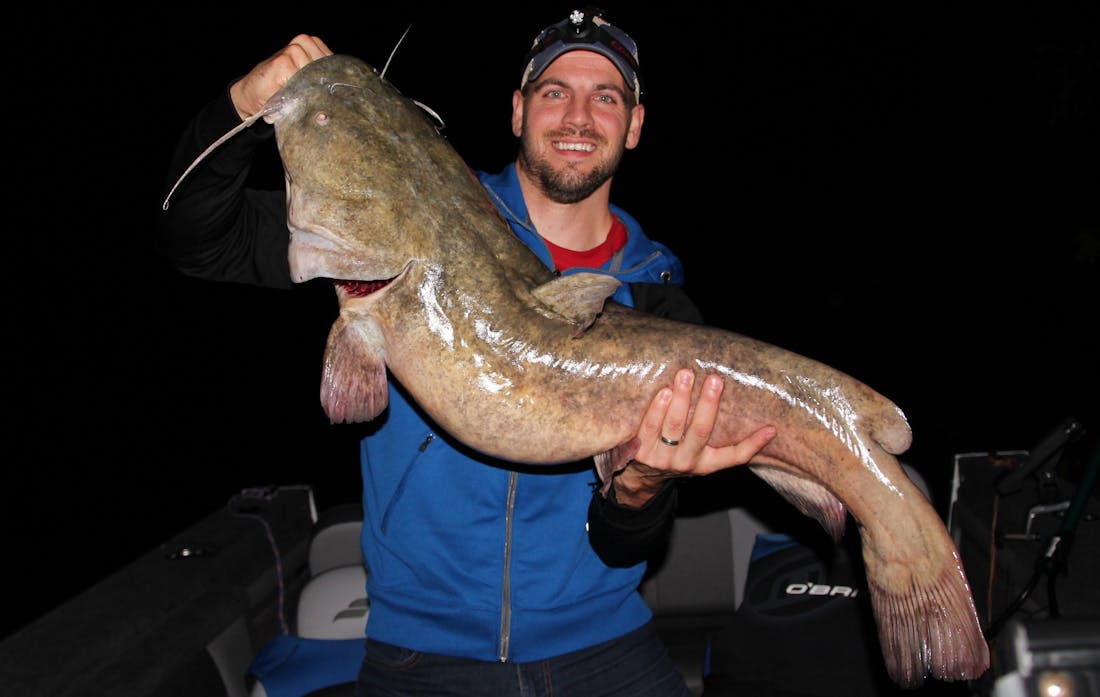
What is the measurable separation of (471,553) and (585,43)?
1848 mm

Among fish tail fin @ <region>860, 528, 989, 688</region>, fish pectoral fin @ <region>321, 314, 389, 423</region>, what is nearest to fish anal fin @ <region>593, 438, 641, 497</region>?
fish pectoral fin @ <region>321, 314, 389, 423</region>

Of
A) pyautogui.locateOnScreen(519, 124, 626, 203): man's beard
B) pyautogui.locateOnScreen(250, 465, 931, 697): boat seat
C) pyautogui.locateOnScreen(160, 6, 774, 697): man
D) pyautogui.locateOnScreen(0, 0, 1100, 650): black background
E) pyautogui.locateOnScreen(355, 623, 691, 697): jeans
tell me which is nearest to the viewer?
pyautogui.locateOnScreen(160, 6, 774, 697): man

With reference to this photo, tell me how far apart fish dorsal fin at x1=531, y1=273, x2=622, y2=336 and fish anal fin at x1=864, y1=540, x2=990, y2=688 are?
1.06 m

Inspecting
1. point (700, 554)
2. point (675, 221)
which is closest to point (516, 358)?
point (700, 554)

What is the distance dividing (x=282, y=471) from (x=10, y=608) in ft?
19.8

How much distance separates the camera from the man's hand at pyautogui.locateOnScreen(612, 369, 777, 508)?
1.99 m

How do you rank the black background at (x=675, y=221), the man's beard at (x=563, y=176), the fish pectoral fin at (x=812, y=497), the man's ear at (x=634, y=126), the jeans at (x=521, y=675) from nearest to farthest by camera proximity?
the fish pectoral fin at (x=812, y=497) < the jeans at (x=521, y=675) < the man's beard at (x=563, y=176) < the man's ear at (x=634, y=126) < the black background at (x=675, y=221)

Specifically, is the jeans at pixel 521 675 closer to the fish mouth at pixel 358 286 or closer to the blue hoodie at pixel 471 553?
the blue hoodie at pixel 471 553

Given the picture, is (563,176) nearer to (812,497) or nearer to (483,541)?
(483,541)

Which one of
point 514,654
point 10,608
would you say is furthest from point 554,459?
point 10,608

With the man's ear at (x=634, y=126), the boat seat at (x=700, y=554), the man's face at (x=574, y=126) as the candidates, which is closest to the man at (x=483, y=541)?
the man's face at (x=574, y=126)

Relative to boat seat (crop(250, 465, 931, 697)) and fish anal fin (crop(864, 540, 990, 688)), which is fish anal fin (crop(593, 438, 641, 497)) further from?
boat seat (crop(250, 465, 931, 697))

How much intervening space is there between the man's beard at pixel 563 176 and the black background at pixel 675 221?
1318cm

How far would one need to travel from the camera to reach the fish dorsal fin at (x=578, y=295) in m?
1.97
